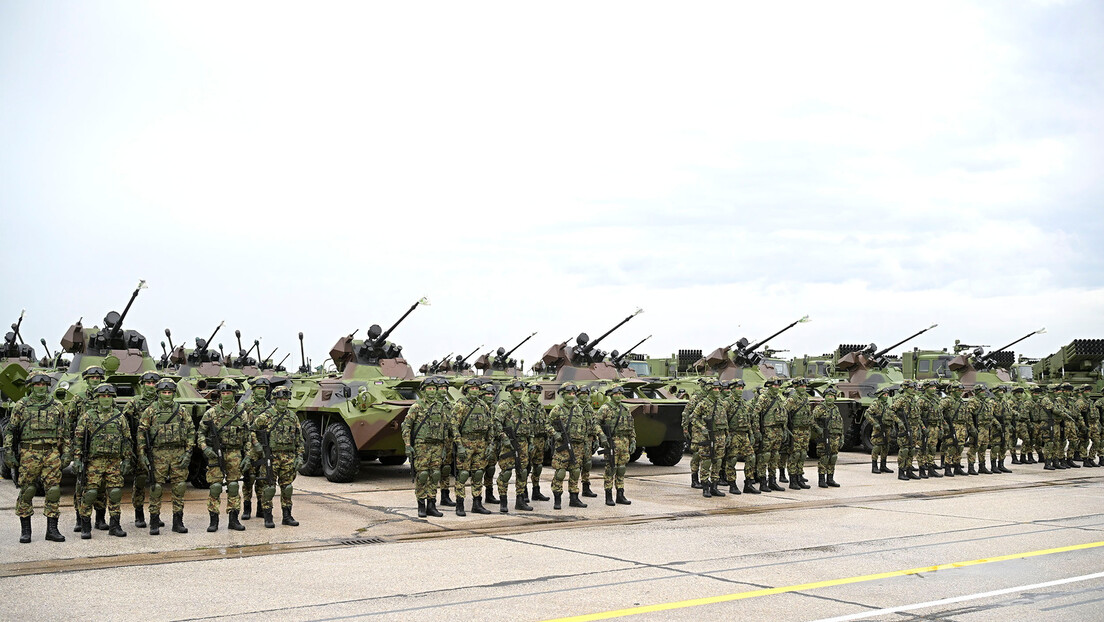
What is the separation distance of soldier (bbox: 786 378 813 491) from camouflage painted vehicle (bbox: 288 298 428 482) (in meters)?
5.98

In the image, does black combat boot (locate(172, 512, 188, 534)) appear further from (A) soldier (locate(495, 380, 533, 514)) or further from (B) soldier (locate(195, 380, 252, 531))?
(A) soldier (locate(495, 380, 533, 514))

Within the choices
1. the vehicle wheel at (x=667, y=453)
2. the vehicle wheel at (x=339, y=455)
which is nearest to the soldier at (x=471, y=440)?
the vehicle wheel at (x=339, y=455)

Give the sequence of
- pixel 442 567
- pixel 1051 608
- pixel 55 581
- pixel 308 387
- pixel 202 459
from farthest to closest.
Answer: pixel 308 387 → pixel 202 459 → pixel 442 567 → pixel 55 581 → pixel 1051 608

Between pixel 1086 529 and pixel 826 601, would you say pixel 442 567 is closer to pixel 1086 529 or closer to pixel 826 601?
pixel 826 601

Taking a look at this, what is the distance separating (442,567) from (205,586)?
6.26 feet

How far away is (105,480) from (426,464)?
342 cm

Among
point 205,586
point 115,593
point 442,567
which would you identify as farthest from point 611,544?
point 115,593

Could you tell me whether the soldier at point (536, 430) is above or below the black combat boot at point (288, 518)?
above

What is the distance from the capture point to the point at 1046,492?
15.3m

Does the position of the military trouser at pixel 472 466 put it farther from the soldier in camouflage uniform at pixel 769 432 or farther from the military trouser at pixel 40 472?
the soldier in camouflage uniform at pixel 769 432

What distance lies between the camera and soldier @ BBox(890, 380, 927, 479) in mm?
17297

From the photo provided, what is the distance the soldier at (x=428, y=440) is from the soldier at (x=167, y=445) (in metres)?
2.47

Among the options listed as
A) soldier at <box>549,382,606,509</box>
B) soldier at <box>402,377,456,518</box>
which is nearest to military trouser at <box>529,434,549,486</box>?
soldier at <box>549,382,606,509</box>

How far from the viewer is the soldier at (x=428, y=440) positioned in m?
11.8
